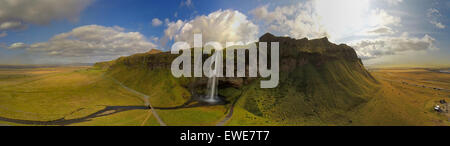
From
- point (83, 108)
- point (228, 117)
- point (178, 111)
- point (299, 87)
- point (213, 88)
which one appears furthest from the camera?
point (213, 88)

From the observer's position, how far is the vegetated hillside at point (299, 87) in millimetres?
48756

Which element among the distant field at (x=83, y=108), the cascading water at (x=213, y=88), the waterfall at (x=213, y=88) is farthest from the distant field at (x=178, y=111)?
the waterfall at (x=213, y=88)

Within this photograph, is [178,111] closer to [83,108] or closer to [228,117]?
[228,117]

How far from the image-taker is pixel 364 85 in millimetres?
60906

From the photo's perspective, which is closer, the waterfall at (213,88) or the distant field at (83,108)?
the distant field at (83,108)

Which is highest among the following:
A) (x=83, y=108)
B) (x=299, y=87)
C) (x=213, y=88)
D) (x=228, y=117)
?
(x=299, y=87)

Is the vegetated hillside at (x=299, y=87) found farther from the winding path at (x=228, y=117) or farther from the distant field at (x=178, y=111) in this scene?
the winding path at (x=228, y=117)

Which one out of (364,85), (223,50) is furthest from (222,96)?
(364,85)

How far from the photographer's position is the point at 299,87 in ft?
A: 196

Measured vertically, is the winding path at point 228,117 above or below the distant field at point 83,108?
below

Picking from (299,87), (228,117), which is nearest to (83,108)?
(228,117)

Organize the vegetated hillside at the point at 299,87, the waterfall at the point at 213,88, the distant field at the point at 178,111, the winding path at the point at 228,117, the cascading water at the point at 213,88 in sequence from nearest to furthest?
1. the winding path at the point at 228,117
2. the distant field at the point at 178,111
3. the vegetated hillside at the point at 299,87
4. the cascading water at the point at 213,88
5. the waterfall at the point at 213,88

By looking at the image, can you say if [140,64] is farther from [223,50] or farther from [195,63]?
[223,50]

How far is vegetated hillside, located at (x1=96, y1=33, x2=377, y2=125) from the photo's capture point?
48.8m
